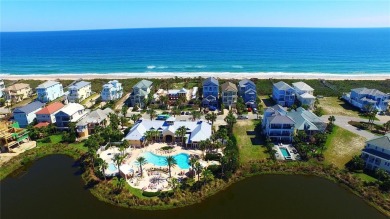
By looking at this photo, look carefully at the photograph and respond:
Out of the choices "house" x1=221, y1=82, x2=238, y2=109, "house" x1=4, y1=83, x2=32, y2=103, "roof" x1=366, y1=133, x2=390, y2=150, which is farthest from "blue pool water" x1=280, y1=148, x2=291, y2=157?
"house" x1=4, y1=83, x2=32, y2=103

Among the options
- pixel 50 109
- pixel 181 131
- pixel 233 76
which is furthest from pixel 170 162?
A: pixel 233 76

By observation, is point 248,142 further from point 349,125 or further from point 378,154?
point 349,125

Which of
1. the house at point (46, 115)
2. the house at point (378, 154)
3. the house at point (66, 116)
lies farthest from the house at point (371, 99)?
the house at point (46, 115)

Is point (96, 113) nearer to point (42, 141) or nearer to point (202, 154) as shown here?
point (42, 141)

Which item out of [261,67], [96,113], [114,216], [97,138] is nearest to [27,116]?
[96,113]

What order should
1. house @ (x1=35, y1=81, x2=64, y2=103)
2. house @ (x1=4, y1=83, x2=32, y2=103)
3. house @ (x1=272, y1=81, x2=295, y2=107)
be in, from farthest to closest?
house @ (x1=4, y1=83, x2=32, y2=103) < house @ (x1=35, y1=81, x2=64, y2=103) < house @ (x1=272, y1=81, x2=295, y2=107)

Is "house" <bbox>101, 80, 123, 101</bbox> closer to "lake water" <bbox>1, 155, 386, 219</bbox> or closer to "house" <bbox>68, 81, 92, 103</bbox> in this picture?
"house" <bbox>68, 81, 92, 103</bbox>
